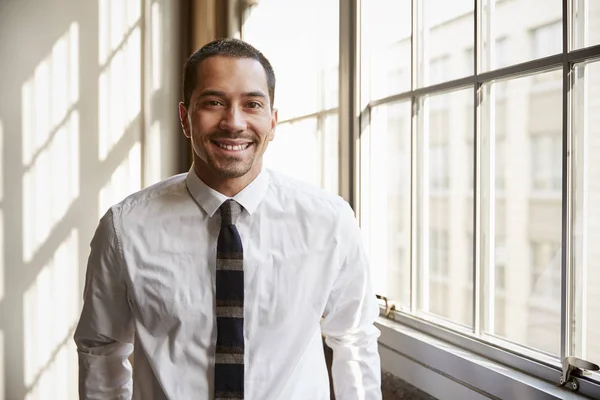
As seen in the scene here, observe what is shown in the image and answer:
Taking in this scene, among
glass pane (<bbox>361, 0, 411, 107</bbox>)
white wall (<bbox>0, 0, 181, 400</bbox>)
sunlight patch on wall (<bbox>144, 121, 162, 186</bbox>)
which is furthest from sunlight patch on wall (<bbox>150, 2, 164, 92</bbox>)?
glass pane (<bbox>361, 0, 411, 107</bbox>)

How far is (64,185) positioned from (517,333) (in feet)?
8.09

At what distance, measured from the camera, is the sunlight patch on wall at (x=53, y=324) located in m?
3.11

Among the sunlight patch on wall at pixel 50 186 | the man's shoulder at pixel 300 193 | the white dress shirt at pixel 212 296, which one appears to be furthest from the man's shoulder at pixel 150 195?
the sunlight patch on wall at pixel 50 186

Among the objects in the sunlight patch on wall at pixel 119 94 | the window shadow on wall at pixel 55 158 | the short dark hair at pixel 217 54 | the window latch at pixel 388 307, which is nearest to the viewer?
the short dark hair at pixel 217 54

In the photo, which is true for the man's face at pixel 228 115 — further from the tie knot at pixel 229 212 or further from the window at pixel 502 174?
the window at pixel 502 174

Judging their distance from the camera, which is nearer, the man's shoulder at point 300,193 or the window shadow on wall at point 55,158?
the man's shoulder at point 300,193

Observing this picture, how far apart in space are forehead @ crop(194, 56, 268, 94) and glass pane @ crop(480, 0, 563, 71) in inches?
26.1

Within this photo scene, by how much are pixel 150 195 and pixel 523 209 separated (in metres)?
0.93

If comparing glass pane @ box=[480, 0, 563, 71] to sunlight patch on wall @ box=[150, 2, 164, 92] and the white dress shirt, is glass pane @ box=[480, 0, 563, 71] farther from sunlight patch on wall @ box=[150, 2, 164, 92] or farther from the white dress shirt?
sunlight patch on wall @ box=[150, 2, 164, 92]

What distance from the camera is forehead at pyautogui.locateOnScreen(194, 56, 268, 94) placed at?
4.44 feet

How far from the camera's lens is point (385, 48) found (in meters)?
2.08

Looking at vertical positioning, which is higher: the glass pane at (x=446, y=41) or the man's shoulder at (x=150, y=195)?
the glass pane at (x=446, y=41)

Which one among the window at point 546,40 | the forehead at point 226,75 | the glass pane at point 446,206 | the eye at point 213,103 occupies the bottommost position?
the glass pane at point 446,206

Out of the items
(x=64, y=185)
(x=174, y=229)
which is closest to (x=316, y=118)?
(x=174, y=229)
